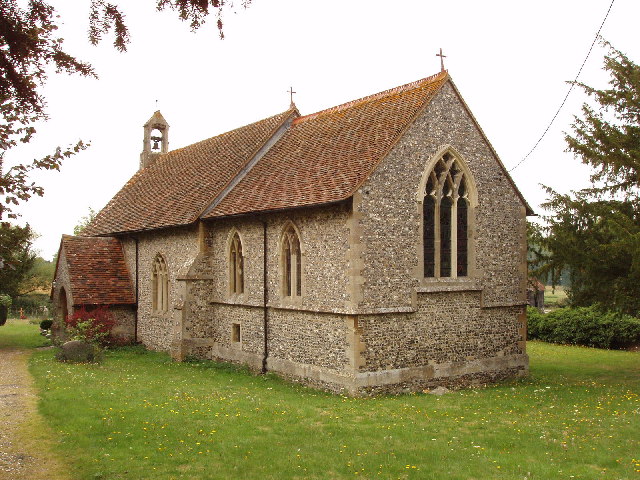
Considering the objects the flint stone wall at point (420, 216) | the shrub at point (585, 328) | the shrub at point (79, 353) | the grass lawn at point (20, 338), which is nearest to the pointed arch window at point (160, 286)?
the shrub at point (79, 353)

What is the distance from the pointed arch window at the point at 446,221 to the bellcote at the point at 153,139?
20450mm

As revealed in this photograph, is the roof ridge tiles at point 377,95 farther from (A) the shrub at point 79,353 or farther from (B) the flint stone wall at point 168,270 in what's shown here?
(A) the shrub at point 79,353

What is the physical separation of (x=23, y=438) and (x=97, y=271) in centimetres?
1571

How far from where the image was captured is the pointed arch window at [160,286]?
24.0m

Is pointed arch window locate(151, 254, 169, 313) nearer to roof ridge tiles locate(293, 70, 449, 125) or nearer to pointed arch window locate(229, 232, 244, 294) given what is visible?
pointed arch window locate(229, 232, 244, 294)

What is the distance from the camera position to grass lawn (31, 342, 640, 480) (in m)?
9.37

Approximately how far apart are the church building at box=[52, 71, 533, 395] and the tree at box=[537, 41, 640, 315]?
6.03 feet

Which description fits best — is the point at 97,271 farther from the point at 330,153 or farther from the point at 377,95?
the point at 377,95

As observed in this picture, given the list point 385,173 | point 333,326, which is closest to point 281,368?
point 333,326

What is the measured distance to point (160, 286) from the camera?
24344 mm

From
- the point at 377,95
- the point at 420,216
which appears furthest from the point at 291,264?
the point at 377,95

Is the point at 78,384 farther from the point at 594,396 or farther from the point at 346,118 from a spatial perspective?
the point at 594,396

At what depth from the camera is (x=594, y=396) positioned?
51.4ft

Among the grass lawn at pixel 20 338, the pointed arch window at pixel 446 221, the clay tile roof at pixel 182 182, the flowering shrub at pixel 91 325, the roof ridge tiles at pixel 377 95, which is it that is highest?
the roof ridge tiles at pixel 377 95
